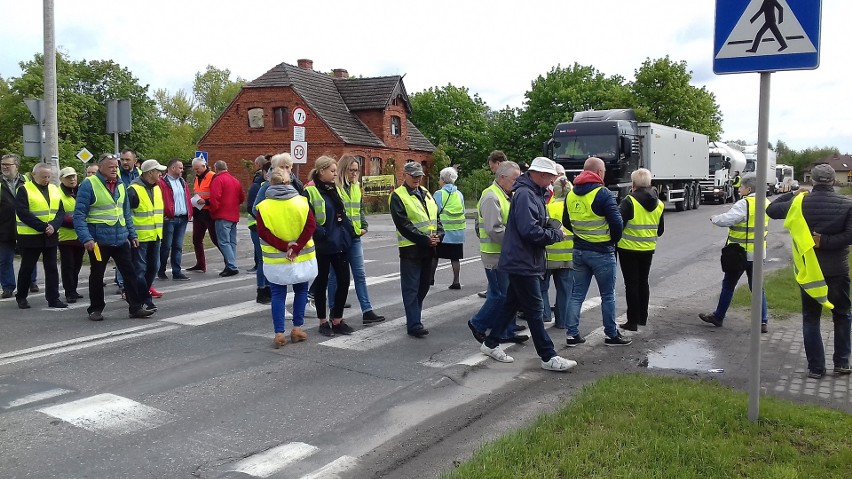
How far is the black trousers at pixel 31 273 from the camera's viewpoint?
9328 millimetres

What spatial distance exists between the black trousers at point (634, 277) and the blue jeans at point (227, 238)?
711 cm

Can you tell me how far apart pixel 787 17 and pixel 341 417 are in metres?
4.12

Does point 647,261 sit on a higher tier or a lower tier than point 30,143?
lower

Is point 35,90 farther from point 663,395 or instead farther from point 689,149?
point 663,395

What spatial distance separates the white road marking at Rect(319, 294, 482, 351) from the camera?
24.0 feet

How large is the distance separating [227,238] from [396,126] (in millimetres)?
30262

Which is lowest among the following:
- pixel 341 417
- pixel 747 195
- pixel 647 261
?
pixel 341 417

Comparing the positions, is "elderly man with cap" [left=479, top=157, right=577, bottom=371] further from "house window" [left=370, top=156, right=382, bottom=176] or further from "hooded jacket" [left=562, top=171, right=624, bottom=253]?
"house window" [left=370, top=156, right=382, bottom=176]

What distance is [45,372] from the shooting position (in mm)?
6148

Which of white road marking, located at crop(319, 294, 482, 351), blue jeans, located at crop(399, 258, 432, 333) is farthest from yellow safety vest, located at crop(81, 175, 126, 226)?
blue jeans, located at crop(399, 258, 432, 333)

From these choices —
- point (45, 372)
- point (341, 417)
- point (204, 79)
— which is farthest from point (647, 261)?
point (204, 79)

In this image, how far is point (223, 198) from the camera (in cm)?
1220

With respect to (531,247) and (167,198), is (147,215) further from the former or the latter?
(531,247)

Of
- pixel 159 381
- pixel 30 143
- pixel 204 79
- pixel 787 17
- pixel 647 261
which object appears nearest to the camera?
pixel 787 17
